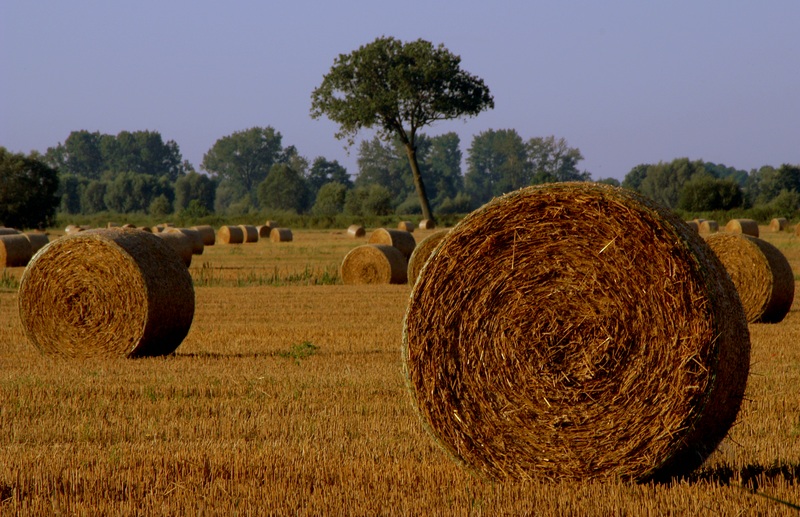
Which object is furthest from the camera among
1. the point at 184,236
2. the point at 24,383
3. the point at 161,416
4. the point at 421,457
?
the point at 184,236

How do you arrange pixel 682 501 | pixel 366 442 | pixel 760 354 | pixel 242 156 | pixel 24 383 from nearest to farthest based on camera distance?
pixel 682 501 → pixel 366 442 → pixel 24 383 → pixel 760 354 → pixel 242 156

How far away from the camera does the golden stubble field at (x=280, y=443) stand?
5.75 m

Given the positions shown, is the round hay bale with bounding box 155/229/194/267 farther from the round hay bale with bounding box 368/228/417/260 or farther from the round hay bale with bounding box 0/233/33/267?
the round hay bale with bounding box 368/228/417/260

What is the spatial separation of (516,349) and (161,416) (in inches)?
128

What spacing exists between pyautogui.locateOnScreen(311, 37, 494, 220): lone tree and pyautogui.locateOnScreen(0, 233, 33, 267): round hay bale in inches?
1258

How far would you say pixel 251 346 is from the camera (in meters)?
13.1

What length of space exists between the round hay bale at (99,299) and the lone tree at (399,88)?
152 feet

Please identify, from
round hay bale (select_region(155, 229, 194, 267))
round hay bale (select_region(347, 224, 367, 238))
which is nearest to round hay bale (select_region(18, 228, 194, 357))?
round hay bale (select_region(155, 229, 194, 267))

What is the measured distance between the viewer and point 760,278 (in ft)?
49.6

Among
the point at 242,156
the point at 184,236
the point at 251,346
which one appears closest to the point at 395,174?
the point at 242,156

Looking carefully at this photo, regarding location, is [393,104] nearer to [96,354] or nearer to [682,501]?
[96,354]

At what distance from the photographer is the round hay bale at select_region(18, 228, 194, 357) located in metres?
11.9

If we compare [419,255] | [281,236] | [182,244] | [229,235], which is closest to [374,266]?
[419,255]

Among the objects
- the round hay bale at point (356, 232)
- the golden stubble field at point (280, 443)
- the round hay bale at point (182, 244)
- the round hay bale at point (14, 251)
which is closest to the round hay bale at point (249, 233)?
the round hay bale at point (356, 232)
